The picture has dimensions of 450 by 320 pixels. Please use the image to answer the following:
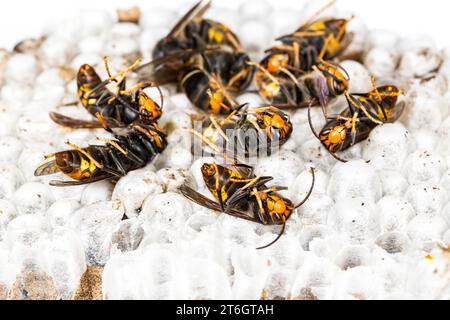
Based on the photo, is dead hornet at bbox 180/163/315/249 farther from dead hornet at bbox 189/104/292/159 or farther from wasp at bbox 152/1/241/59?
wasp at bbox 152/1/241/59

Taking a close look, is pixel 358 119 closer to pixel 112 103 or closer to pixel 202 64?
pixel 202 64

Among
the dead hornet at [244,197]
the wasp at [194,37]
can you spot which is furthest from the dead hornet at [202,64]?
the dead hornet at [244,197]

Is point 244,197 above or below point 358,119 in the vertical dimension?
below

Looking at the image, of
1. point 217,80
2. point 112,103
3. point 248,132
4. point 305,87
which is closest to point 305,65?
point 305,87

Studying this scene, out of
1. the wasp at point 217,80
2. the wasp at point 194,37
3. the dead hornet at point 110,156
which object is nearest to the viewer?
the dead hornet at point 110,156

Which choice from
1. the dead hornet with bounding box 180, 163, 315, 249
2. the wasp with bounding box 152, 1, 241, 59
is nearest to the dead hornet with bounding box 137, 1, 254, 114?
the wasp with bounding box 152, 1, 241, 59

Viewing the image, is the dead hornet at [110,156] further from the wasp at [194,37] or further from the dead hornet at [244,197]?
the wasp at [194,37]

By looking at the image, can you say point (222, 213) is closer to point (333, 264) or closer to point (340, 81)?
point (333, 264)
